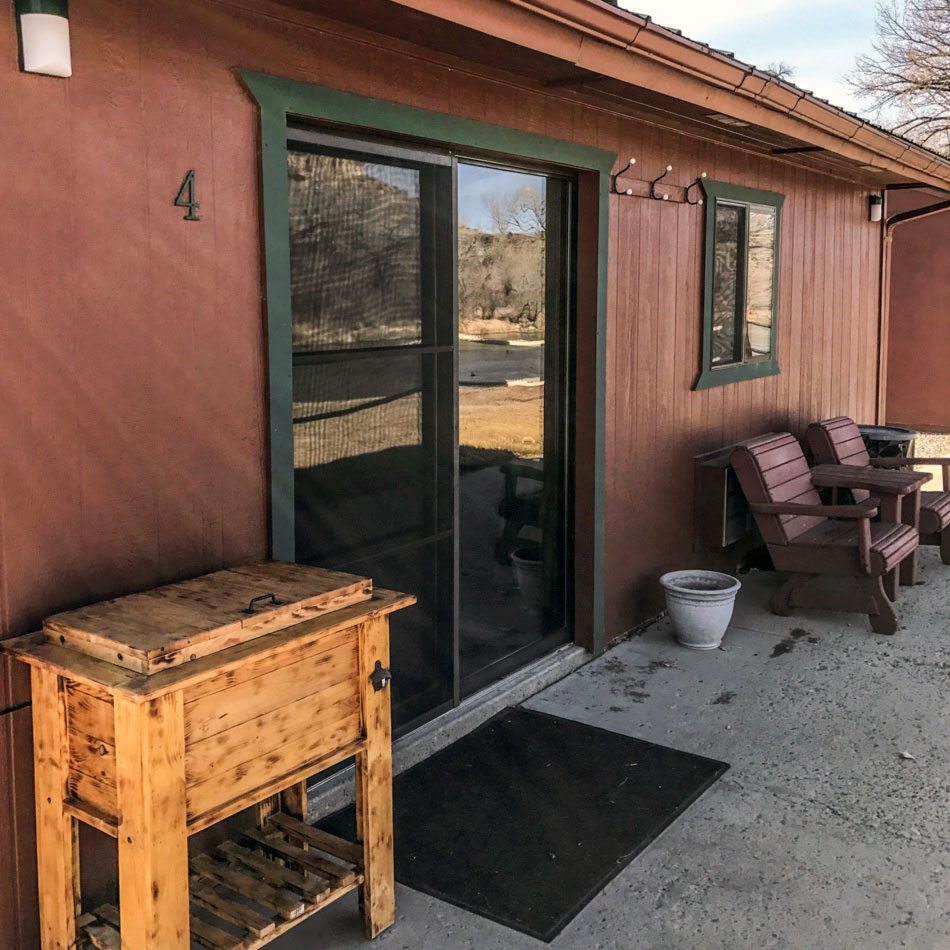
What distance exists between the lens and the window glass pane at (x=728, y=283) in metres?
5.94

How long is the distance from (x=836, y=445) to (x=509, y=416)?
114 inches

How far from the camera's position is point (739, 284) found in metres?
6.18

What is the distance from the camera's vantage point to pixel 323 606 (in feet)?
8.72

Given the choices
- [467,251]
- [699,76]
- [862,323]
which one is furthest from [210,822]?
[862,323]

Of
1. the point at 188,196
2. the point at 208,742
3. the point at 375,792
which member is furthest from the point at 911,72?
the point at 208,742

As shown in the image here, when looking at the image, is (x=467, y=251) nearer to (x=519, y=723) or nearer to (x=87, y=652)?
(x=519, y=723)

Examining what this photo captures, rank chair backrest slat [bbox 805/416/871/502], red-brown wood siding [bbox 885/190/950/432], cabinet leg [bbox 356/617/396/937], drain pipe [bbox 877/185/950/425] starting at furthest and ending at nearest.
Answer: red-brown wood siding [bbox 885/190/950/432] < drain pipe [bbox 877/185/950/425] < chair backrest slat [bbox 805/416/871/502] < cabinet leg [bbox 356/617/396/937]

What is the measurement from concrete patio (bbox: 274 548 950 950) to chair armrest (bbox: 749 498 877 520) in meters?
0.60

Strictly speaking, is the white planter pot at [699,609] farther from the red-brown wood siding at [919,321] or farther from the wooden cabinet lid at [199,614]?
the red-brown wood siding at [919,321]

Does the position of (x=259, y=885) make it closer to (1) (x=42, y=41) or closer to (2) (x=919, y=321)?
(1) (x=42, y=41)

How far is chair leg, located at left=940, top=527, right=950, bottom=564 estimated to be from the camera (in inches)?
264

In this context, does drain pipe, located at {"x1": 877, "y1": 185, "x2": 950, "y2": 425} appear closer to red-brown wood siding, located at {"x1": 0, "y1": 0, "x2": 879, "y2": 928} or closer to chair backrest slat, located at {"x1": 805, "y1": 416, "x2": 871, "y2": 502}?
chair backrest slat, located at {"x1": 805, "y1": 416, "x2": 871, "y2": 502}

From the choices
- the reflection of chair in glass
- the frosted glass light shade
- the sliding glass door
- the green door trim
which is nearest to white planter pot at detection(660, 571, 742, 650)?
the sliding glass door

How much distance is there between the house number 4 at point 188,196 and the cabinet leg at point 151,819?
133 cm
